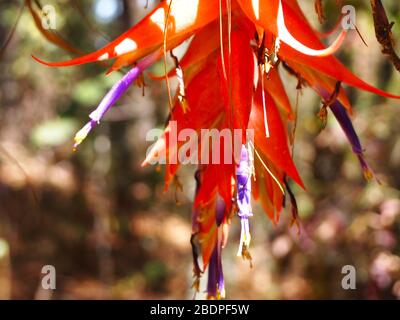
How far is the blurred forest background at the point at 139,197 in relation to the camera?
2.76 m

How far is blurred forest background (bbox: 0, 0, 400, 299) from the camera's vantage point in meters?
2.76

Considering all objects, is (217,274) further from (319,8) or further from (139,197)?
(139,197)

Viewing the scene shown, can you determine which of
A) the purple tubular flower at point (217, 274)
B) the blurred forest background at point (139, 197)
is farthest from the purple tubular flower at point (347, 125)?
the blurred forest background at point (139, 197)

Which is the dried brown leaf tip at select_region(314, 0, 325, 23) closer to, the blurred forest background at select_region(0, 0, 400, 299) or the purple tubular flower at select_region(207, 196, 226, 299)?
the purple tubular flower at select_region(207, 196, 226, 299)

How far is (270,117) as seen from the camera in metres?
0.81

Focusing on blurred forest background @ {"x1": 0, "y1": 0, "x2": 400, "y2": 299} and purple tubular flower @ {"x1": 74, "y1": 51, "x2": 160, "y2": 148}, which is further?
blurred forest background @ {"x1": 0, "y1": 0, "x2": 400, "y2": 299}

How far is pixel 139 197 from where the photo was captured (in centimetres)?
546

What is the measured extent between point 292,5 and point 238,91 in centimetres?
13

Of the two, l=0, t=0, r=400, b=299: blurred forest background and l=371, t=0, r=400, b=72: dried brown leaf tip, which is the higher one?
l=0, t=0, r=400, b=299: blurred forest background

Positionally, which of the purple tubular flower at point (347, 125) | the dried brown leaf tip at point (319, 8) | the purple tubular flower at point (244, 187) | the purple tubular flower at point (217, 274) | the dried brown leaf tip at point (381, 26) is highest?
the dried brown leaf tip at point (319, 8)

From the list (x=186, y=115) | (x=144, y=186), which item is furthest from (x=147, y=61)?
(x=144, y=186)

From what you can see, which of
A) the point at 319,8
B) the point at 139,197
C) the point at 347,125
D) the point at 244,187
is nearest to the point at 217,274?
the point at 244,187

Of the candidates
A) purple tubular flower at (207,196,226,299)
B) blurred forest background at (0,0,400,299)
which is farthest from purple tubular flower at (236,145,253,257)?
blurred forest background at (0,0,400,299)

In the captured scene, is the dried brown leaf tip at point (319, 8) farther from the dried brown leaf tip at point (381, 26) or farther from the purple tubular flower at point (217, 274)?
the purple tubular flower at point (217, 274)
